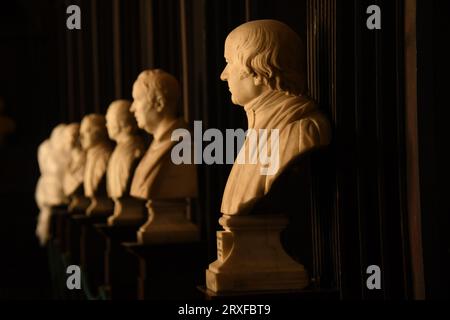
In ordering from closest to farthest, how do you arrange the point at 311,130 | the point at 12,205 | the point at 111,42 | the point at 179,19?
the point at 311,130 < the point at 179,19 < the point at 111,42 < the point at 12,205

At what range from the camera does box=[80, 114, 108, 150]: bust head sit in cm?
986

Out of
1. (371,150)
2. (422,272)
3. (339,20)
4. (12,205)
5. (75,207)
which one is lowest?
(12,205)

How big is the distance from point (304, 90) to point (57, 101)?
17487mm

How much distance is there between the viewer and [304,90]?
4684mm

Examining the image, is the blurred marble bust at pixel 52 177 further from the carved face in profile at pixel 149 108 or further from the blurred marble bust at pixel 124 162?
the carved face in profile at pixel 149 108

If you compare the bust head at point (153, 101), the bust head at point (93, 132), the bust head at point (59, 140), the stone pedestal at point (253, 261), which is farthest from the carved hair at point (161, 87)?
the bust head at point (59, 140)

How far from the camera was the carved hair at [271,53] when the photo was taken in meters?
4.53

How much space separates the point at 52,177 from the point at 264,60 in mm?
8706

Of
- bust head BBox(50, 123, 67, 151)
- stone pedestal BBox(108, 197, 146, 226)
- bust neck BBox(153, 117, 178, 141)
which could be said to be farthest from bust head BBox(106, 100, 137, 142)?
bust head BBox(50, 123, 67, 151)

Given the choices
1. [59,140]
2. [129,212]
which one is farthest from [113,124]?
[59,140]

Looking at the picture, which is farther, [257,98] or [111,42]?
[111,42]

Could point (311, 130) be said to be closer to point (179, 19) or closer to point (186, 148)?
point (186, 148)

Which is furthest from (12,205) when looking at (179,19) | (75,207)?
(179,19)

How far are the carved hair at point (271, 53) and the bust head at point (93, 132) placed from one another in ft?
17.7
